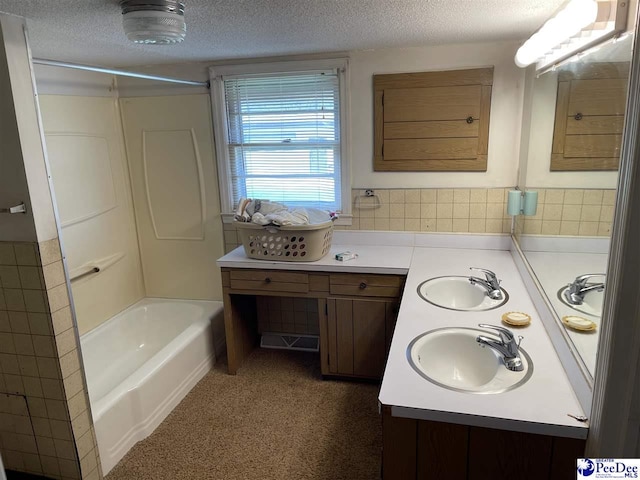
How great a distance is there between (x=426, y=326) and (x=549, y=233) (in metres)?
0.60

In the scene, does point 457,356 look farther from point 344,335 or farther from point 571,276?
point 344,335

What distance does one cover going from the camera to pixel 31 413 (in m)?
1.98

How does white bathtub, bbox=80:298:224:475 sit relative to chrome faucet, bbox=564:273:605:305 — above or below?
below

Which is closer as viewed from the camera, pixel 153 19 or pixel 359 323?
pixel 153 19

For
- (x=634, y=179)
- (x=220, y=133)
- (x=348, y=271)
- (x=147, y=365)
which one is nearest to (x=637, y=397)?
(x=634, y=179)

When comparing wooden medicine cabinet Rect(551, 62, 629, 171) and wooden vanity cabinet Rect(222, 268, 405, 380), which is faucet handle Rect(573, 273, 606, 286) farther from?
wooden vanity cabinet Rect(222, 268, 405, 380)

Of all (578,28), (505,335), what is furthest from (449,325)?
(578,28)

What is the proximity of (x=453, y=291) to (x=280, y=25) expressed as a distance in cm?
153

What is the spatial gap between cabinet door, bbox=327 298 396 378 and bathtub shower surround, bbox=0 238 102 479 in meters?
1.32

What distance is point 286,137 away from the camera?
304 centimetres

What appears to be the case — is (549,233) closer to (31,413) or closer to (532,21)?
(532,21)

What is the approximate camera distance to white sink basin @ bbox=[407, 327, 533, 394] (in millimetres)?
1595

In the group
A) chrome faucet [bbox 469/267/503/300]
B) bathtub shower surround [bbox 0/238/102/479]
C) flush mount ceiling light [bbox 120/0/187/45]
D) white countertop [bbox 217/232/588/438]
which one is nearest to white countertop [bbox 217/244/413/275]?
white countertop [bbox 217/232/588/438]

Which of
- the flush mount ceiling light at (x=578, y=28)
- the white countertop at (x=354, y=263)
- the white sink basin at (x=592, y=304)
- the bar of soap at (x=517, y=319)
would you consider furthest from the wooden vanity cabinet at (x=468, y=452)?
the white countertop at (x=354, y=263)
